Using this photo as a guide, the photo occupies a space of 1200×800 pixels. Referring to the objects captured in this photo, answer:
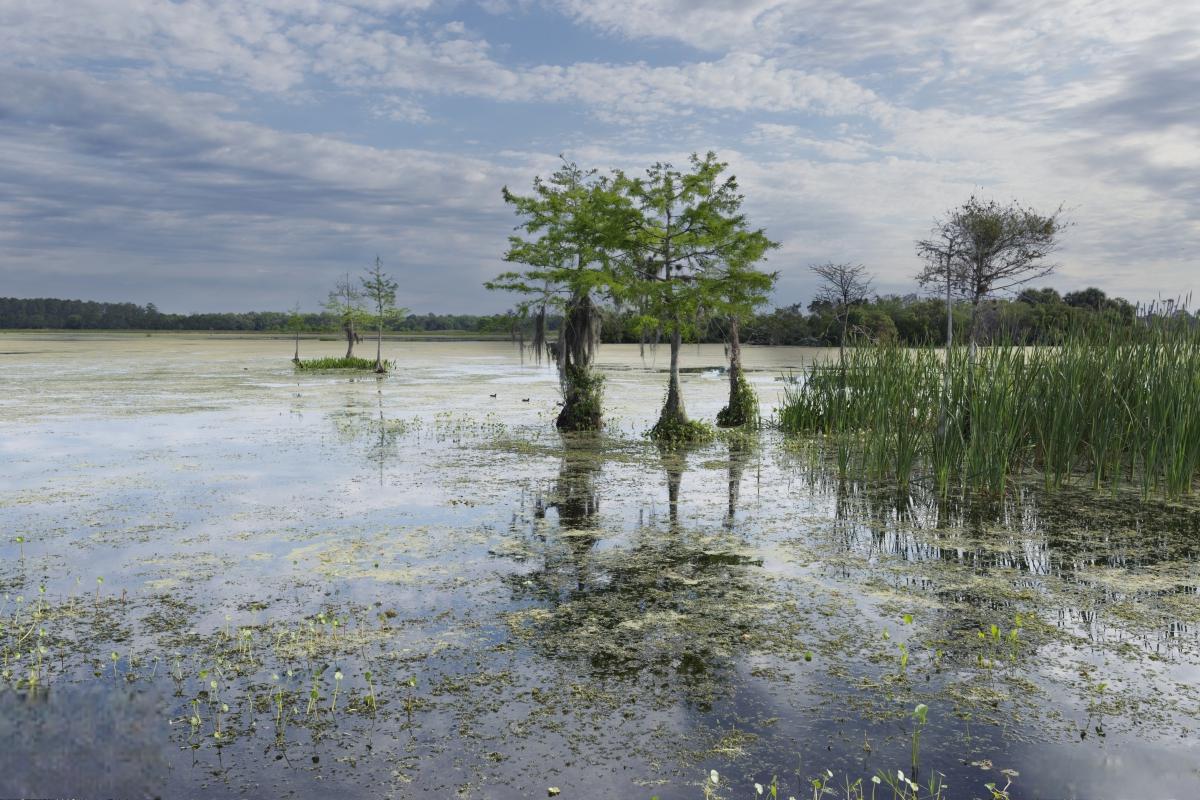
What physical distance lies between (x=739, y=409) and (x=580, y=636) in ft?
45.7

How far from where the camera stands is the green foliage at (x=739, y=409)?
19.3 m

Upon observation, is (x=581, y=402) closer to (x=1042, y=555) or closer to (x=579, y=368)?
(x=579, y=368)

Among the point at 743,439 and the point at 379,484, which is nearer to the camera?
the point at 379,484

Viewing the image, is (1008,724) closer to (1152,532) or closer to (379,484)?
(1152,532)

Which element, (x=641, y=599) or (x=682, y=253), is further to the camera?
(x=682, y=253)

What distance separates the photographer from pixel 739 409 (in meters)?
19.5

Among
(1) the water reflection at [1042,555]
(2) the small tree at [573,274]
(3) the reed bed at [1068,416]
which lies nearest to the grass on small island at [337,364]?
(2) the small tree at [573,274]

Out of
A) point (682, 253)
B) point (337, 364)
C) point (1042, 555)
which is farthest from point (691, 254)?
point (337, 364)

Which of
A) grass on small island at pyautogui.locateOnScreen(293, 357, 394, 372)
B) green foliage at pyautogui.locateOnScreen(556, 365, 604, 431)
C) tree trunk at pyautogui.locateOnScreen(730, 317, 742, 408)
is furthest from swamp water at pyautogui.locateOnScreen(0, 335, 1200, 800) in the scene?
grass on small island at pyautogui.locateOnScreen(293, 357, 394, 372)

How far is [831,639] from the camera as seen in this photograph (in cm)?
591

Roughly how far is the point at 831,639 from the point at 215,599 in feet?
14.9

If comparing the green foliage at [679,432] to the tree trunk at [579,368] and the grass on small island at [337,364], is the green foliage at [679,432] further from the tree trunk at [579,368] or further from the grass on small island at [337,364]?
the grass on small island at [337,364]

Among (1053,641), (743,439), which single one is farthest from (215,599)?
(743,439)

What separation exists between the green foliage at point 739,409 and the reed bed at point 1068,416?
6.50m
